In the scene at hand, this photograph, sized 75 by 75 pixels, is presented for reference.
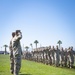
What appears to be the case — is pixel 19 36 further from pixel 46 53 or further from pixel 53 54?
pixel 46 53

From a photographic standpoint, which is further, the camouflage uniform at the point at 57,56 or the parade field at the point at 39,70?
the camouflage uniform at the point at 57,56

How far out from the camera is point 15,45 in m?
13.5

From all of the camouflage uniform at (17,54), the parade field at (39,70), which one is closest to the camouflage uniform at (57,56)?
the parade field at (39,70)

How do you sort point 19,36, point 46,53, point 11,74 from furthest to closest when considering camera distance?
point 46,53 → point 11,74 → point 19,36

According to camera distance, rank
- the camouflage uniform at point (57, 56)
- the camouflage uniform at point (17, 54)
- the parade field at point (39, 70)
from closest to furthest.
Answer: the camouflage uniform at point (17, 54) → the parade field at point (39, 70) → the camouflage uniform at point (57, 56)

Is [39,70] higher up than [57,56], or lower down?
lower down

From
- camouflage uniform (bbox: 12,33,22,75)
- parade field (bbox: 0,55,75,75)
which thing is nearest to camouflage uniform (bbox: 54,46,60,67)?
parade field (bbox: 0,55,75,75)

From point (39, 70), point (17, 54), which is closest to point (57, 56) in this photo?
point (39, 70)

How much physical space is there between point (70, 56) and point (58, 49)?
1.89 metres

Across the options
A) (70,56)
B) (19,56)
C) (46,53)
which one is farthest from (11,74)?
(46,53)

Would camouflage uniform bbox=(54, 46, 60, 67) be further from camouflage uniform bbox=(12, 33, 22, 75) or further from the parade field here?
camouflage uniform bbox=(12, 33, 22, 75)

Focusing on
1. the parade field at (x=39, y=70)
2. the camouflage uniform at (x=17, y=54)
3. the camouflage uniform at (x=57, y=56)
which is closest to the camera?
the camouflage uniform at (x=17, y=54)

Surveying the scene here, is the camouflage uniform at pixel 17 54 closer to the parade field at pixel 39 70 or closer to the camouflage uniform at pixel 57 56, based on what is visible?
the parade field at pixel 39 70

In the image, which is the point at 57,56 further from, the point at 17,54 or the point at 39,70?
the point at 17,54
